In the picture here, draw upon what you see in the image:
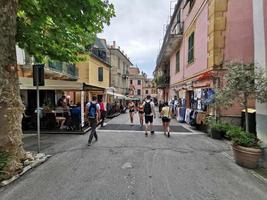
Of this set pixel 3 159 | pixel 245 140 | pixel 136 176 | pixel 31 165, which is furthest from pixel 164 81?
pixel 3 159

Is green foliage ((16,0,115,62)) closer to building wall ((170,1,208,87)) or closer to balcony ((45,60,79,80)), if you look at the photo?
balcony ((45,60,79,80))

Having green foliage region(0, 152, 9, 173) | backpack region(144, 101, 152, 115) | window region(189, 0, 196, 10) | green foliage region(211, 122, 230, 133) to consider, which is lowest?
green foliage region(0, 152, 9, 173)

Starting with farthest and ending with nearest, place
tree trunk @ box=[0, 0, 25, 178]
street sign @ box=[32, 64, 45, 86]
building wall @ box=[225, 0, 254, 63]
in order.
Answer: building wall @ box=[225, 0, 254, 63], street sign @ box=[32, 64, 45, 86], tree trunk @ box=[0, 0, 25, 178]

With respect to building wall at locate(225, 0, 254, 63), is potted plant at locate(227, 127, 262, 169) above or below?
below

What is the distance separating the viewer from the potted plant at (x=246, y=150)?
238 inches

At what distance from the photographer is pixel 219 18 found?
11742 mm

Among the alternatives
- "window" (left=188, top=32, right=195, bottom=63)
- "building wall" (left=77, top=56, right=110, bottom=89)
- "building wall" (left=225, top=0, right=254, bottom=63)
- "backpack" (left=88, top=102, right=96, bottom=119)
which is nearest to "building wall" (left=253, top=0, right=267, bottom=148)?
"building wall" (left=225, top=0, right=254, bottom=63)

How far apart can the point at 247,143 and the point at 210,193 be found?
2.48m

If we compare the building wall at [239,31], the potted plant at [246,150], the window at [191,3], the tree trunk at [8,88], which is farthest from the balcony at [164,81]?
the tree trunk at [8,88]

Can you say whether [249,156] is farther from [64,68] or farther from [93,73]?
[93,73]

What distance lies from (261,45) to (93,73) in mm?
21270

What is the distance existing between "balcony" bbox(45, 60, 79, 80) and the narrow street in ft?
31.5

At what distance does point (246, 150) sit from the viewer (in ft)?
20.1

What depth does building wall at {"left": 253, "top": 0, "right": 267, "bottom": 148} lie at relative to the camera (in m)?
7.75
